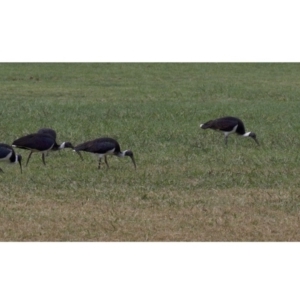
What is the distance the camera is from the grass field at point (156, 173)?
32.1ft

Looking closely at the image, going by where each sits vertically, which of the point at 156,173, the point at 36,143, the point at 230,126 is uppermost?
the point at 36,143

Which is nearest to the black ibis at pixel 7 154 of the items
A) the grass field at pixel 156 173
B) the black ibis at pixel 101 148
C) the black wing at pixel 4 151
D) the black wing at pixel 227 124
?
the black wing at pixel 4 151

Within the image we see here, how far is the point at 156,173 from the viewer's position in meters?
12.5

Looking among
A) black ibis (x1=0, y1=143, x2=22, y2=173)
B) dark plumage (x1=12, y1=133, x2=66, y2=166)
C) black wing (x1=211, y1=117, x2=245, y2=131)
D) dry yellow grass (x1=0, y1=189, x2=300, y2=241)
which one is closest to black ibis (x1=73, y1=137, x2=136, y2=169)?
dark plumage (x1=12, y1=133, x2=66, y2=166)

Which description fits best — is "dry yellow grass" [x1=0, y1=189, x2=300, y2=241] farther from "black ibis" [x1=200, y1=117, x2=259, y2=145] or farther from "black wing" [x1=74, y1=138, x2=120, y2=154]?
"black ibis" [x1=200, y1=117, x2=259, y2=145]

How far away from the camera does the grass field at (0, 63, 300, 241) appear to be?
32.1 feet

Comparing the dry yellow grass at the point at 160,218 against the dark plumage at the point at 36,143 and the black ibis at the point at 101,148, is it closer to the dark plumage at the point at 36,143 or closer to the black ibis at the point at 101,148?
the black ibis at the point at 101,148

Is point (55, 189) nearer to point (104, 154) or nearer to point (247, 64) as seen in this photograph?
point (104, 154)

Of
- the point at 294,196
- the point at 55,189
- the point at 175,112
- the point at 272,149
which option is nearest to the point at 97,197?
the point at 55,189

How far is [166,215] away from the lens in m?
10.3

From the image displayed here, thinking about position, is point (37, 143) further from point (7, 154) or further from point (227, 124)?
point (227, 124)

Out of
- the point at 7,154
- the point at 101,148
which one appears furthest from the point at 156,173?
the point at 7,154

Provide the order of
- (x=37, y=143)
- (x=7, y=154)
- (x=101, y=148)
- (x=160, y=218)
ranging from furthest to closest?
1. (x=37, y=143)
2. (x=101, y=148)
3. (x=7, y=154)
4. (x=160, y=218)

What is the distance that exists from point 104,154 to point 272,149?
3.17m
